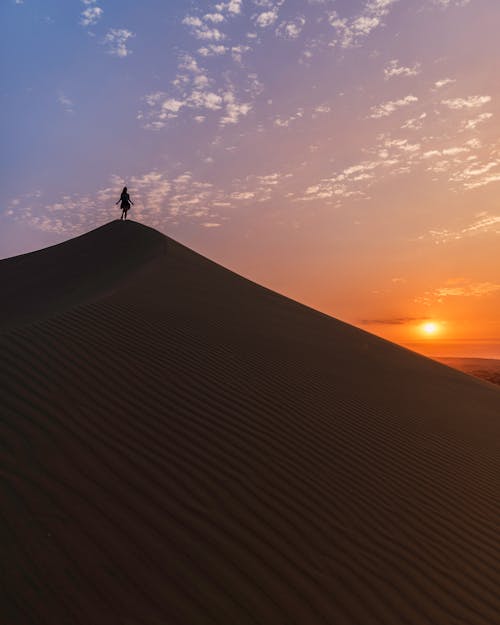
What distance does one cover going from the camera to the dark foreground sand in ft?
9.07

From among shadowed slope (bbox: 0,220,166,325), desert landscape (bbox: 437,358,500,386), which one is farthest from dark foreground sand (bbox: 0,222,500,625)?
desert landscape (bbox: 437,358,500,386)

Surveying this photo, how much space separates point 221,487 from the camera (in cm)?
374

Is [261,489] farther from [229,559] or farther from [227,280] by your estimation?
[227,280]

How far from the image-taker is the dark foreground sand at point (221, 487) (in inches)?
109

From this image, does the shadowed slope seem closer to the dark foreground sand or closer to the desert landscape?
the dark foreground sand

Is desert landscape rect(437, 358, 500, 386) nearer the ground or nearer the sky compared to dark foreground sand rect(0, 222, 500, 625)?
nearer the sky

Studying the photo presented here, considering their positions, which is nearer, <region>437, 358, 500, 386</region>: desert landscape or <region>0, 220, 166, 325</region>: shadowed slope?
<region>0, 220, 166, 325</region>: shadowed slope

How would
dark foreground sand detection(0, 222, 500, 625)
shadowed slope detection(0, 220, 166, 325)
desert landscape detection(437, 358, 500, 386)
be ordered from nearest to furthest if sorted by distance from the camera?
dark foreground sand detection(0, 222, 500, 625), shadowed slope detection(0, 220, 166, 325), desert landscape detection(437, 358, 500, 386)

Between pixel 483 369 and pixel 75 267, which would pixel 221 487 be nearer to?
pixel 75 267

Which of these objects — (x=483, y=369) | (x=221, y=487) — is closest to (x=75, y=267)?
(x=221, y=487)

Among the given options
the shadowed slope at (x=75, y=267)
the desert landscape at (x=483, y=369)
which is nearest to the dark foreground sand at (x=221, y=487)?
the shadowed slope at (x=75, y=267)

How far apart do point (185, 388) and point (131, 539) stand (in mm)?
2426

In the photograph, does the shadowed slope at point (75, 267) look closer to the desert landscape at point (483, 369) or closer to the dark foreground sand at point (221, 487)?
the dark foreground sand at point (221, 487)

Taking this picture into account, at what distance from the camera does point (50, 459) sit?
3672 millimetres
